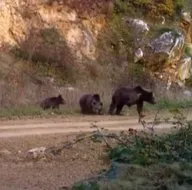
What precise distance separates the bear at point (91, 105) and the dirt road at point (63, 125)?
2.11 ft

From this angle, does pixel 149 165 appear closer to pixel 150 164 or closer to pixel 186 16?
pixel 150 164

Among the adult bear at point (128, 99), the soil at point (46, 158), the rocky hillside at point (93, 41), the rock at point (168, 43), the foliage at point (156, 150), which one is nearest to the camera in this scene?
the foliage at point (156, 150)

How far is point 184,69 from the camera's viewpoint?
34594 millimetres

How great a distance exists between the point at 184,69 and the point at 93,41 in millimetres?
4270

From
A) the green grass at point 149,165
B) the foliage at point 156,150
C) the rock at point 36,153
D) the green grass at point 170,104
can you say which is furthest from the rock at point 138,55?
the green grass at point 149,165

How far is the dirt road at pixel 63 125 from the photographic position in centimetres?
1752

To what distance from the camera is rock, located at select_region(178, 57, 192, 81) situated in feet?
113

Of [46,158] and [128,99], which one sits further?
[128,99]

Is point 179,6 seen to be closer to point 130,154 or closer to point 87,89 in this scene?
point 87,89

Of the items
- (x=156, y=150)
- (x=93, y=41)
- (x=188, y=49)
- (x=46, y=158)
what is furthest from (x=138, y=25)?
(x=156, y=150)

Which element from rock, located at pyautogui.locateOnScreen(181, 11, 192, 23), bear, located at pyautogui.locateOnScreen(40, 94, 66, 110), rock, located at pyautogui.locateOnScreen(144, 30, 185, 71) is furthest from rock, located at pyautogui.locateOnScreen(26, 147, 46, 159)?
rock, located at pyautogui.locateOnScreen(181, 11, 192, 23)

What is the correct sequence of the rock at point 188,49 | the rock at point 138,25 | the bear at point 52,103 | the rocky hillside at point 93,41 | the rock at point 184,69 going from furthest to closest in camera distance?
1. the rock at point 188,49
2. the rock at point 138,25
3. the rock at point 184,69
4. the rocky hillside at point 93,41
5. the bear at point 52,103

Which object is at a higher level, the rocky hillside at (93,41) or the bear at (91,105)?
the rocky hillside at (93,41)

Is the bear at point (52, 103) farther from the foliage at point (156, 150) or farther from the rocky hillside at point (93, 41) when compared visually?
the foliage at point (156, 150)
